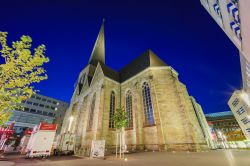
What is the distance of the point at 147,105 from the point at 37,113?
5056 centimetres

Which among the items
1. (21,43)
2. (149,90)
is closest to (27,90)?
(21,43)

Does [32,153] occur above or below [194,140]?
below

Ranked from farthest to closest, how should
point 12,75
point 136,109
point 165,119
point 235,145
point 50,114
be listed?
point 50,114 < point 235,145 < point 136,109 < point 165,119 < point 12,75

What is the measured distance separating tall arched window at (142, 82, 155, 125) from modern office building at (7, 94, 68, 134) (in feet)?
121

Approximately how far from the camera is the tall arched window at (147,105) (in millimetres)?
16452

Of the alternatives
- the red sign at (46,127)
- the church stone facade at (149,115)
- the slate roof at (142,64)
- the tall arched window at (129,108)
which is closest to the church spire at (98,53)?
the slate roof at (142,64)

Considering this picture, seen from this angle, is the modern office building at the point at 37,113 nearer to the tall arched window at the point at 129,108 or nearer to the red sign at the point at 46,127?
the tall arched window at the point at 129,108

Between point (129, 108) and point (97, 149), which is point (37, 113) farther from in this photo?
point (97, 149)

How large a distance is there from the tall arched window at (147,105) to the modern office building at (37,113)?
37.0 metres

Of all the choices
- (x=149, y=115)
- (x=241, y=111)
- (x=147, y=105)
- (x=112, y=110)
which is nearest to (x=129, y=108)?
(x=112, y=110)

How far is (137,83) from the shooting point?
19719 mm

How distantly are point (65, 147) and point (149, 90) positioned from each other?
1370 centimetres

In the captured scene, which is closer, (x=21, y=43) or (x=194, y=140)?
(x=21, y=43)

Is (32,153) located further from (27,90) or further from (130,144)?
(130,144)
